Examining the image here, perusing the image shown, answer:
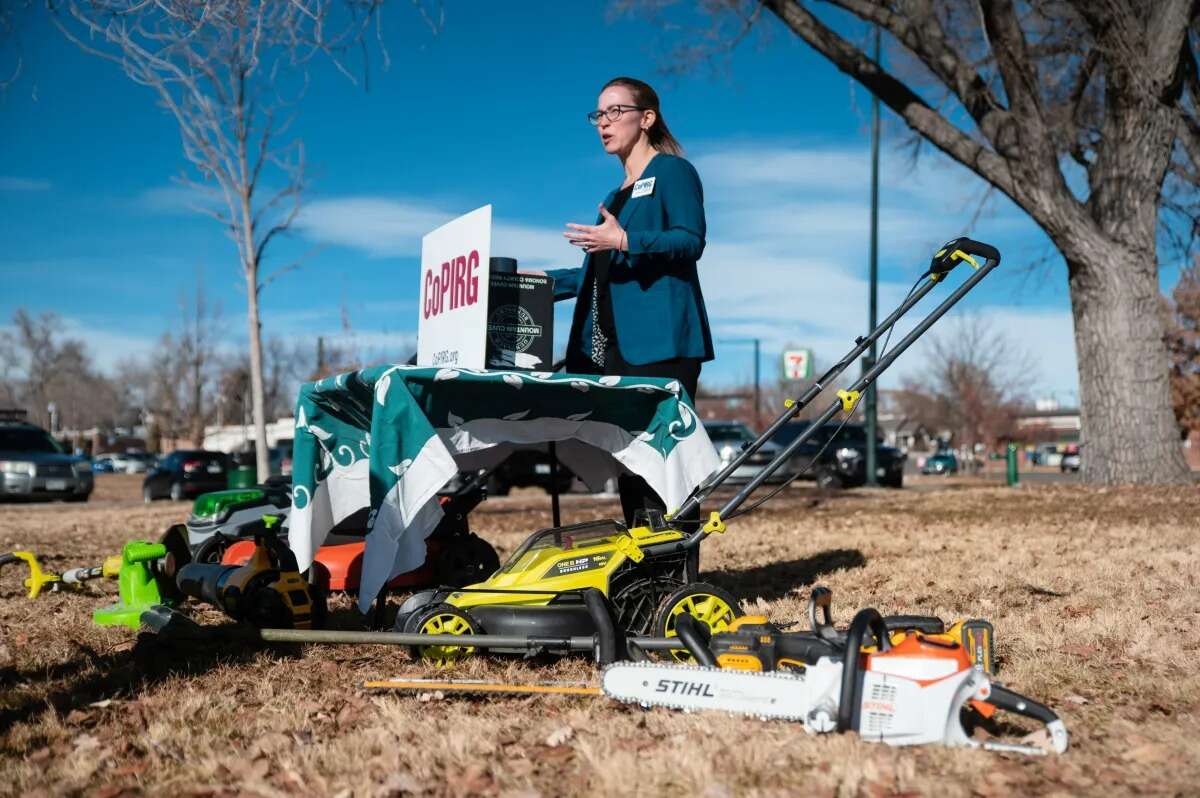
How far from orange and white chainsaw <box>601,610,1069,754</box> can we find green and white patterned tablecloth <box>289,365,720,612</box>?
1046 mm

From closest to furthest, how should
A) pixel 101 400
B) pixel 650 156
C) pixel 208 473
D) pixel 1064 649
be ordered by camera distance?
pixel 1064 649, pixel 650 156, pixel 208 473, pixel 101 400

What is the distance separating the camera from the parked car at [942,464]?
49.5 meters

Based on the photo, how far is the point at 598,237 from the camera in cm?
384

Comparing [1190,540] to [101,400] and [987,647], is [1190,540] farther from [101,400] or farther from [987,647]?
[101,400]

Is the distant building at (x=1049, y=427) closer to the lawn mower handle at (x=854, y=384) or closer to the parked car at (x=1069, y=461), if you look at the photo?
the parked car at (x=1069, y=461)

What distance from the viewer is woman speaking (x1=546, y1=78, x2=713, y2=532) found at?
156 inches

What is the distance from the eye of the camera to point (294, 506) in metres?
3.78

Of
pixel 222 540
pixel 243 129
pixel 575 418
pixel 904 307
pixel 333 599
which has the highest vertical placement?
pixel 243 129

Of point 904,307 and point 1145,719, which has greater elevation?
point 904,307

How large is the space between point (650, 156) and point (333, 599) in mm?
2864

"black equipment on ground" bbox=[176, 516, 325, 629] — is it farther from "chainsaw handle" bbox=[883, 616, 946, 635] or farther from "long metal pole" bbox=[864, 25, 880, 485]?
"long metal pole" bbox=[864, 25, 880, 485]

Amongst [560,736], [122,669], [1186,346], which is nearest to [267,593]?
[122,669]

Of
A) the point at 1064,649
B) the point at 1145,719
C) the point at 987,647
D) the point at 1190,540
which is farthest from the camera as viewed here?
the point at 1190,540

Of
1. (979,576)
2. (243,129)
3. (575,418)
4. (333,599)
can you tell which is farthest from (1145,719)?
(243,129)
